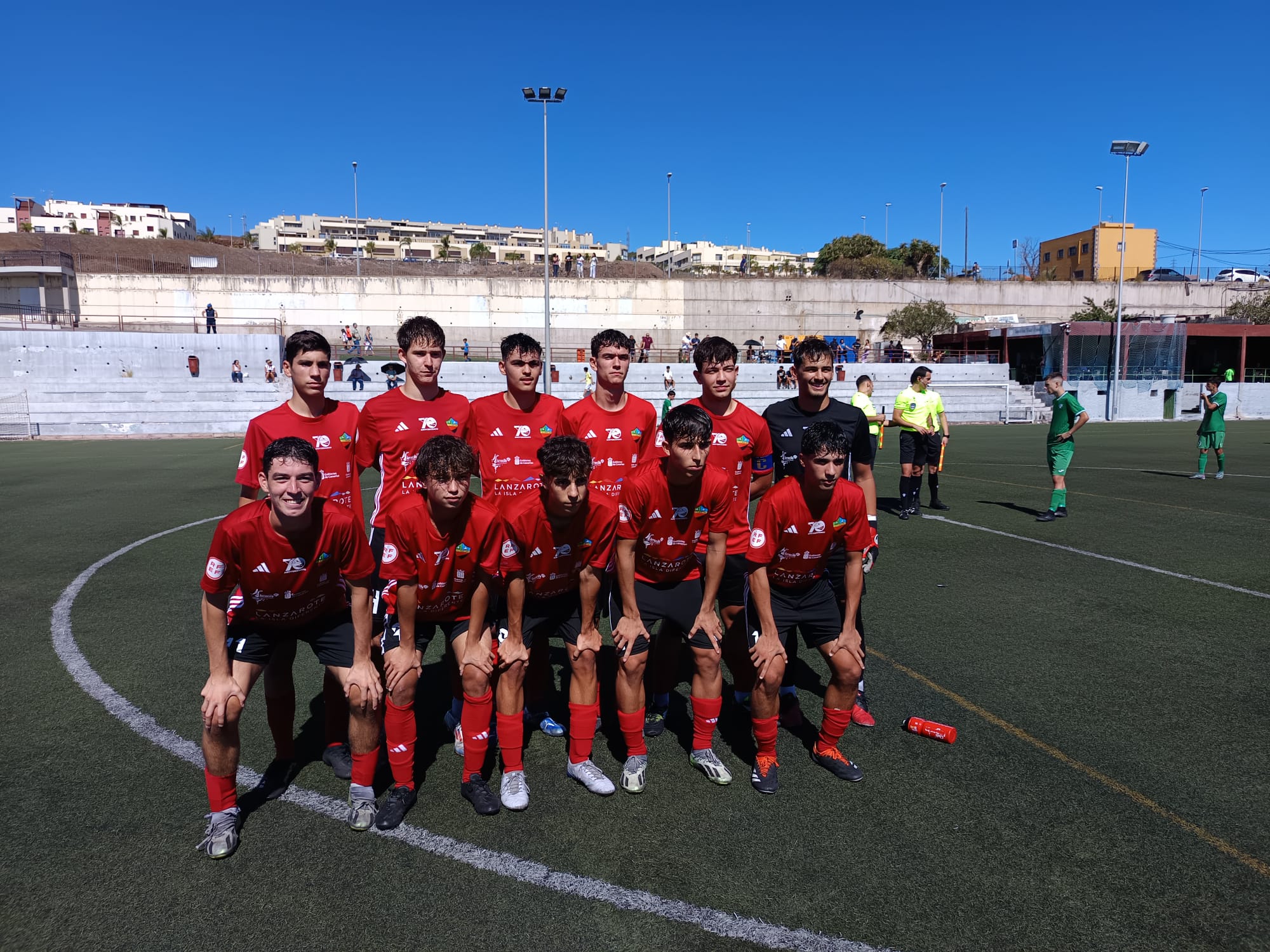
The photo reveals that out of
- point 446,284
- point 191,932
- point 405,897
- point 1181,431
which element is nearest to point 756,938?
point 405,897

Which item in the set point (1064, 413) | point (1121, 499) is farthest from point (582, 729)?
point (1121, 499)

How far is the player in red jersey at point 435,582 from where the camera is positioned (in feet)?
12.2

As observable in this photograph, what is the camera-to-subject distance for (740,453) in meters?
5.02

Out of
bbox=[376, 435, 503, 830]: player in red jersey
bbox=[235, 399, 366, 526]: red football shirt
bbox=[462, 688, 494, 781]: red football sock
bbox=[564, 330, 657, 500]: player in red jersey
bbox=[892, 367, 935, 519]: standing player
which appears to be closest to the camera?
bbox=[376, 435, 503, 830]: player in red jersey

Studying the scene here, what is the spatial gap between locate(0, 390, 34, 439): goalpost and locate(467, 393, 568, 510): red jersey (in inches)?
1116

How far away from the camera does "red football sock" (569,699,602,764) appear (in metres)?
4.15

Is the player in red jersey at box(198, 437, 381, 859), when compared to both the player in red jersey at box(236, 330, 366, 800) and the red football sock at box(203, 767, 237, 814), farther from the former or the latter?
the player in red jersey at box(236, 330, 366, 800)

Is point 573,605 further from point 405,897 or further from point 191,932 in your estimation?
point 191,932

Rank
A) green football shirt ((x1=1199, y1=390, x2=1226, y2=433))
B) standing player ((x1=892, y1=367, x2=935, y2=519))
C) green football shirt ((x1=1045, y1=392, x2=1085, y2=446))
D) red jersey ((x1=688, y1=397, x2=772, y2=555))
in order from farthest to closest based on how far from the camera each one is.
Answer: green football shirt ((x1=1199, y1=390, x2=1226, y2=433)) < standing player ((x1=892, y1=367, x2=935, y2=519)) < green football shirt ((x1=1045, y1=392, x2=1085, y2=446)) < red jersey ((x1=688, y1=397, x2=772, y2=555))

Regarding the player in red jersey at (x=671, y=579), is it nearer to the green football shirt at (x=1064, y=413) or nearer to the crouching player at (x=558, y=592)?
the crouching player at (x=558, y=592)

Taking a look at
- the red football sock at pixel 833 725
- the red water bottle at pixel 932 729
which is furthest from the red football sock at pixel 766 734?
the red water bottle at pixel 932 729

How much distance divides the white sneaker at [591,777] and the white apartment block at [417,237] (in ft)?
247

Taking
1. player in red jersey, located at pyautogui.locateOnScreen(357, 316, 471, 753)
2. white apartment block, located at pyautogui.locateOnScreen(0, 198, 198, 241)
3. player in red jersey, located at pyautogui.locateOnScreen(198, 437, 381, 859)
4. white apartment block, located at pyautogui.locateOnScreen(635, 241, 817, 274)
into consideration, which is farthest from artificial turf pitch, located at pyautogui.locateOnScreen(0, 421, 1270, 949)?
white apartment block, located at pyautogui.locateOnScreen(635, 241, 817, 274)

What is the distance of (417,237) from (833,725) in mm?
139649
